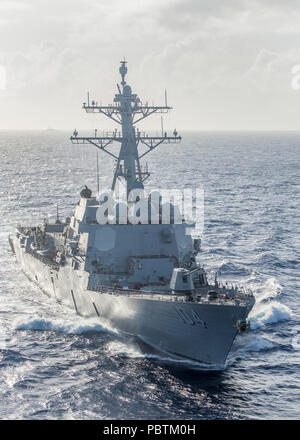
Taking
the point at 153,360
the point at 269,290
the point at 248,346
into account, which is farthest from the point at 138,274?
the point at 269,290

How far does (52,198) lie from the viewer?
62.1 meters

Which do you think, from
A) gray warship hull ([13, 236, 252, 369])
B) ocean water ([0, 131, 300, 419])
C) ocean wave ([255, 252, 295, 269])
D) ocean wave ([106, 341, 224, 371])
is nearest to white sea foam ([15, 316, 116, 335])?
ocean water ([0, 131, 300, 419])

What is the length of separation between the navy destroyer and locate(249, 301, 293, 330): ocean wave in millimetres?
1674

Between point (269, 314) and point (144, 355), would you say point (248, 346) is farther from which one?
point (144, 355)

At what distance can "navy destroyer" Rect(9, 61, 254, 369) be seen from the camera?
20.9 meters

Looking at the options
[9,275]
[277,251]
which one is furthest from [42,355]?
[277,251]

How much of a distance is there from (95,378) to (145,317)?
326 centimetres

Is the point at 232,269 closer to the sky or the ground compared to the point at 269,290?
closer to the sky

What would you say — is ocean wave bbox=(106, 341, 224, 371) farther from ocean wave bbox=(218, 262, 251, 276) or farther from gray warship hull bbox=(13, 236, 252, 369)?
ocean wave bbox=(218, 262, 251, 276)

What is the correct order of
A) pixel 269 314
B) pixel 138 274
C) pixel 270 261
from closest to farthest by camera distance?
pixel 138 274, pixel 269 314, pixel 270 261

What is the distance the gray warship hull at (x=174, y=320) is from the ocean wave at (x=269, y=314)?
4762 millimetres

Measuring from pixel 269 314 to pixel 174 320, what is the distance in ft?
21.4

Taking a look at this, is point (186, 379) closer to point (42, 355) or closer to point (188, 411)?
point (188, 411)

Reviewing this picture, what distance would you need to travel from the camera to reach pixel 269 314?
25844 mm
